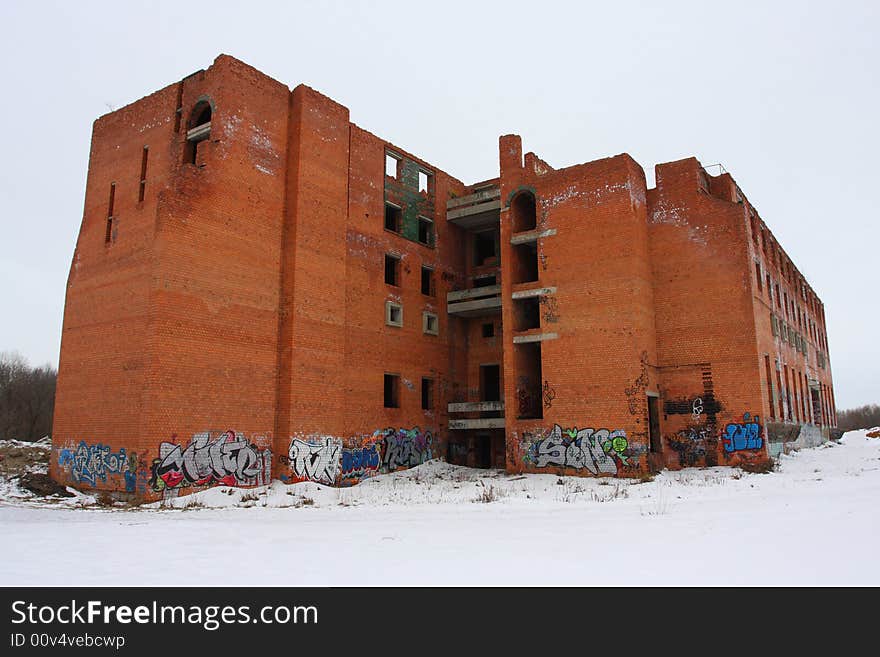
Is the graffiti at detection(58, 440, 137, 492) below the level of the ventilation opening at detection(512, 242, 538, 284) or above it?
below

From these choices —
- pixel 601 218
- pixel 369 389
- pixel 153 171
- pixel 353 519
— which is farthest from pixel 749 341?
pixel 153 171

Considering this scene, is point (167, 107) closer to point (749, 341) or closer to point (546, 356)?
point (546, 356)

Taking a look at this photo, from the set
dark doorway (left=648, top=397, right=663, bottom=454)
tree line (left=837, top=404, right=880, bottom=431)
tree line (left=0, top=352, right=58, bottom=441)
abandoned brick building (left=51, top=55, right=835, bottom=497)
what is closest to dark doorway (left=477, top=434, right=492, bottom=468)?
abandoned brick building (left=51, top=55, right=835, bottom=497)

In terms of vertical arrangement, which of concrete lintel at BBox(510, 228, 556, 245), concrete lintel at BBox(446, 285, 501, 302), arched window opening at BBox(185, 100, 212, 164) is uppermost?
arched window opening at BBox(185, 100, 212, 164)

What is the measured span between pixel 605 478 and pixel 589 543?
12.9m

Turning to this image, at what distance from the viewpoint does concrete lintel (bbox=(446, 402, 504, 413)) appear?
2548 centimetres

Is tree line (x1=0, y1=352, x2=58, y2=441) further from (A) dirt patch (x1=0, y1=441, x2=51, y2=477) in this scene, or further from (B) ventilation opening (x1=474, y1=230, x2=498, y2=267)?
(B) ventilation opening (x1=474, y1=230, x2=498, y2=267)

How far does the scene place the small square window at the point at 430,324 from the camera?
2697 cm

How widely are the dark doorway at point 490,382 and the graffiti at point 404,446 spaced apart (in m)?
3.61

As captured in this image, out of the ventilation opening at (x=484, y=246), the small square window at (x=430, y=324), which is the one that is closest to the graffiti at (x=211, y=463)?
the small square window at (x=430, y=324)

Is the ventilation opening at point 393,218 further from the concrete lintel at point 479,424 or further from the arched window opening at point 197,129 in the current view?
the concrete lintel at point 479,424

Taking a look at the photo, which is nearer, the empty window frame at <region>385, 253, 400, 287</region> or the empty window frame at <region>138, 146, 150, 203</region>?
the empty window frame at <region>138, 146, 150, 203</region>

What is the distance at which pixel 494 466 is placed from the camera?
89.0ft

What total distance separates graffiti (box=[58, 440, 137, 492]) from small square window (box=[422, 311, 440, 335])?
41.7 feet
